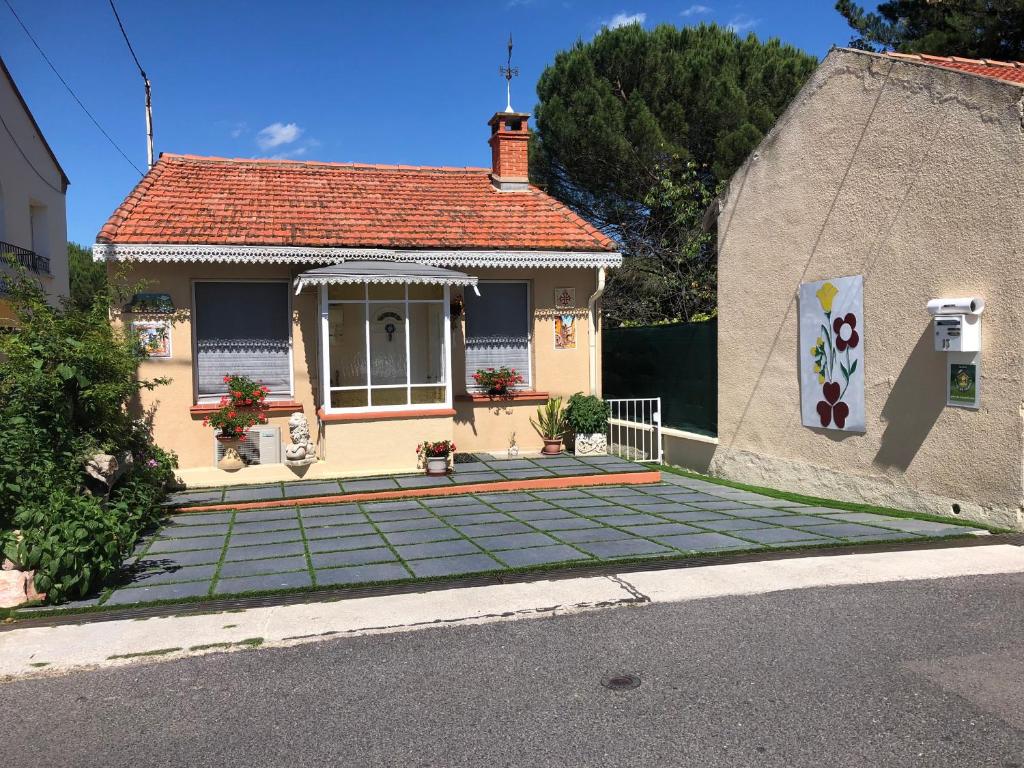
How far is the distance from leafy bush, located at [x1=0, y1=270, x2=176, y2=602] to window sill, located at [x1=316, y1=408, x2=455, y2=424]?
2.13 metres

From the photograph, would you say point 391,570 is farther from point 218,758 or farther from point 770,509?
point 770,509

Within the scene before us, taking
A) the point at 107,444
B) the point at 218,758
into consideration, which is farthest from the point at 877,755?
the point at 107,444

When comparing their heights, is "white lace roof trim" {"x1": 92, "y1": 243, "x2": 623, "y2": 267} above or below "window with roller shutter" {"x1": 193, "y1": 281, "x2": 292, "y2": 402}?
above

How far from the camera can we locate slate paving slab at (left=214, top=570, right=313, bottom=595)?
229 inches

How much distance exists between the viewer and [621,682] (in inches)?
161

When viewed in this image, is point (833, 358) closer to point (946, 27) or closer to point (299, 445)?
point (299, 445)

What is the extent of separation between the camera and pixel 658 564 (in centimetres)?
632

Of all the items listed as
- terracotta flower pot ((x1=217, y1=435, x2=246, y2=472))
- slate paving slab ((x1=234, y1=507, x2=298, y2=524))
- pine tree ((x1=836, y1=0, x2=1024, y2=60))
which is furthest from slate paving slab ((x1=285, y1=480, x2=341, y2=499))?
pine tree ((x1=836, y1=0, x2=1024, y2=60))

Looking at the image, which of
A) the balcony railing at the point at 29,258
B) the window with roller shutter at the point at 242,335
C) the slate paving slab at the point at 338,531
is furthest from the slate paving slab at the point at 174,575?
the balcony railing at the point at 29,258

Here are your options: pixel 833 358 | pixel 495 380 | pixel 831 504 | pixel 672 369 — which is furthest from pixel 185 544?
pixel 672 369

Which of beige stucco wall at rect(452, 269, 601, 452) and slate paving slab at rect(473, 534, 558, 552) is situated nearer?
slate paving slab at rect(473, 534, 558, 552)

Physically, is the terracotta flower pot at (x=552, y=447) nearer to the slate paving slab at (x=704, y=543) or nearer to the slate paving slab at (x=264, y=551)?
the slate paving slab at (x=704, y=543)

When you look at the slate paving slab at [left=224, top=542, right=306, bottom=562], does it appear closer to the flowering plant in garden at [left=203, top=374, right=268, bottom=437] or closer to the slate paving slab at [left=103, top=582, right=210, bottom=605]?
the slate paving slab at [left=103, top=582, right=210, bottom=605]

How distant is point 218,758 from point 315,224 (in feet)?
28.4
